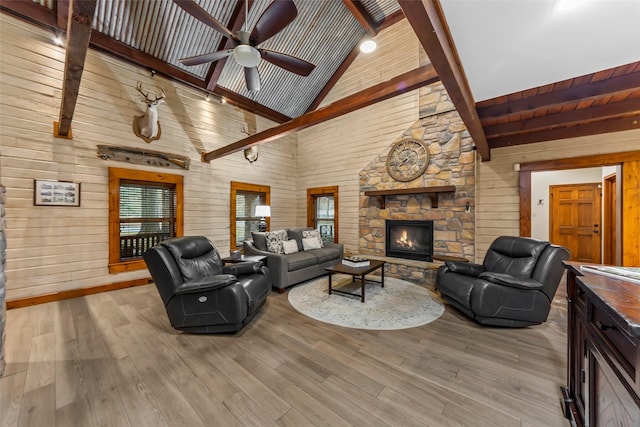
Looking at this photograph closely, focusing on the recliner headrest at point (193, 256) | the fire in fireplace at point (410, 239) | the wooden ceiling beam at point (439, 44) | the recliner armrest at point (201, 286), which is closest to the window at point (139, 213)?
the recliner headrest at point (193, 256)

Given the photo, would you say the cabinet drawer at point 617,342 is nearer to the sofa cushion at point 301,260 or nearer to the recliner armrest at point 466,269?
the recliner armrest at point 466,269

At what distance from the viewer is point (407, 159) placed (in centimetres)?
520

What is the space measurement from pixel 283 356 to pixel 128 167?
13.9 ft

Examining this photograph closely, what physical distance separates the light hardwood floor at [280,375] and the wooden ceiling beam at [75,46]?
266 centimetres

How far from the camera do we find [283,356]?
222 cm

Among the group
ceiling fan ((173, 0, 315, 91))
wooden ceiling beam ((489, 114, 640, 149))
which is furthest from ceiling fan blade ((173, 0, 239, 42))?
wooden ceiling beam ((489, 114, 640, 149))

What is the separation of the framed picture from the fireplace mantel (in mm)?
5057

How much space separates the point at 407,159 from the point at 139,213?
5299 millimetres

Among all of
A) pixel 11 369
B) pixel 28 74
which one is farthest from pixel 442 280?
pixel 28 74

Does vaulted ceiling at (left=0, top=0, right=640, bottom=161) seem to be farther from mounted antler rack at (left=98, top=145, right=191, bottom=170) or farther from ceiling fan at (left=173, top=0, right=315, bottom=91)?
mounted antler rack at (left=98, top=145, right=191, bottom=170)

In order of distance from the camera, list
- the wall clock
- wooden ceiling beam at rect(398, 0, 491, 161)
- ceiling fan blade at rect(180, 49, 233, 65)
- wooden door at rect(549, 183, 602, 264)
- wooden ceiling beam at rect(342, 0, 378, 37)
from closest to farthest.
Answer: wooden ceiling beam at rect(398, 0, 491, 161) → ceiling fan blade at rect(180, 49, 233, 65) → wooden ceiling beam at rect(342, 0, 378, 37) → the wall clock → wooden door at rect(549, 183, 602, 264)

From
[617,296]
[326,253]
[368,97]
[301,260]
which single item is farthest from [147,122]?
[617,296]

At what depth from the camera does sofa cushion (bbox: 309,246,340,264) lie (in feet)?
15.7

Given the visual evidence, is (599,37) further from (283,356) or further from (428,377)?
(283,356)
